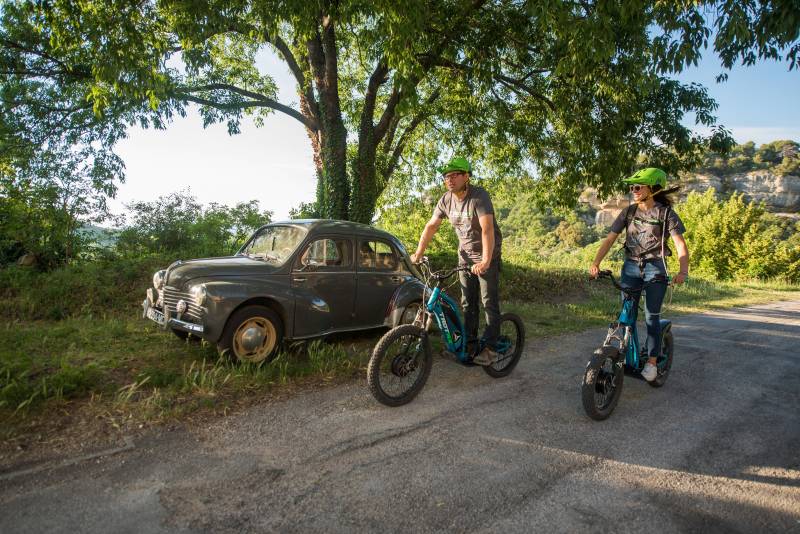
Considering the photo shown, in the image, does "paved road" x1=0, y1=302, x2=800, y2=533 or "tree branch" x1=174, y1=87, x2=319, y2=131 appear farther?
"tree branch" x1=174, y1=87, x2=319, y2=131

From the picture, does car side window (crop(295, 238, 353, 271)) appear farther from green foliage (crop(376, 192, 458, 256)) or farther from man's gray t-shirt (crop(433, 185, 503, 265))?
green foliage (crop(376, 192, 458, 256))

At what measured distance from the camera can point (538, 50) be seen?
9828 millimetres

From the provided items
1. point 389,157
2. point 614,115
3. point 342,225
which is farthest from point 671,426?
point 389,157

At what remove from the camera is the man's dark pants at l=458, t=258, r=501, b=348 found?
4672 millimetres

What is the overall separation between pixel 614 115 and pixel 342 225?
7.10 m

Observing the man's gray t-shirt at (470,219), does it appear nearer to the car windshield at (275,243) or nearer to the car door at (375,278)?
the car door at (375,278)

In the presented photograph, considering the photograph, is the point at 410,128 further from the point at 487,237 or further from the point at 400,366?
the point at 400,366

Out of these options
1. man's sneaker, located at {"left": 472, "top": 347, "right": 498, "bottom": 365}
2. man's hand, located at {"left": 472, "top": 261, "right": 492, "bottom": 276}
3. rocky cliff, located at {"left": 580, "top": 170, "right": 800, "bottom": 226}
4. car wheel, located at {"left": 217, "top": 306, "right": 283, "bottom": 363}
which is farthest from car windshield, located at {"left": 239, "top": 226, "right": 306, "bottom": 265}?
rocky cliff, located at {"left": 580, "top": 170, "right": 800, "bottom": 226}

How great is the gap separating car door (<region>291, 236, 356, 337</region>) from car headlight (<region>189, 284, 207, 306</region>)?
1.00 metres

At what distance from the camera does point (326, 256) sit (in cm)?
571

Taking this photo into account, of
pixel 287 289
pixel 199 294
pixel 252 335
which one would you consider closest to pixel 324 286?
pixel 287 289

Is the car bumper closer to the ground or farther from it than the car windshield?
closer to the ground

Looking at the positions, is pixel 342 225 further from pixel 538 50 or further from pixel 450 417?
pixel 538 50

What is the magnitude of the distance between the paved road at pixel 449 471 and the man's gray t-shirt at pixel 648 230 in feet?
4.99
